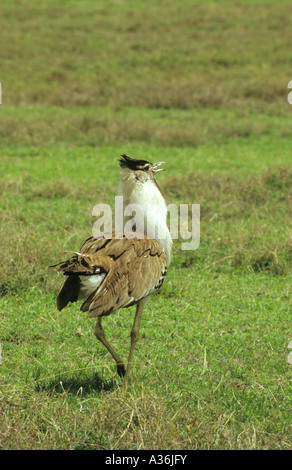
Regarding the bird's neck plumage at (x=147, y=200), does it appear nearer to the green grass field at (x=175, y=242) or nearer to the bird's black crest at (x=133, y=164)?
the bird's black crest at (x=133, y=164)

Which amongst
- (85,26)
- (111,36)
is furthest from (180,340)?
(85,26)

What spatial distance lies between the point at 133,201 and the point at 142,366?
56.0 inches

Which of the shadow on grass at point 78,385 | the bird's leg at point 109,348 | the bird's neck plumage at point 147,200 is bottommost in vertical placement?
the shadow on grass at point 78,385

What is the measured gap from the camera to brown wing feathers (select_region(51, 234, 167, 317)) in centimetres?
380

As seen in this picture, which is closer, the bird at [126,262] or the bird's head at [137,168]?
the bird at [126,262]

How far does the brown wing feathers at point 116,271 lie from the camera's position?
149 inches

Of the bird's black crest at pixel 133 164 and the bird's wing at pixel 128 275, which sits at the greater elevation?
the bird's black crest at pixel 133 164

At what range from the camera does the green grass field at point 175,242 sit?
3.84m

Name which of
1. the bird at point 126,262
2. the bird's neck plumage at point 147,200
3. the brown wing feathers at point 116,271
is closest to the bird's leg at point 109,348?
the bird at point 126,262

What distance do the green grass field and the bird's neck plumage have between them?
117 cm

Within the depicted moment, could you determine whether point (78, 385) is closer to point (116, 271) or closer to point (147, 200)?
point (116, 271)

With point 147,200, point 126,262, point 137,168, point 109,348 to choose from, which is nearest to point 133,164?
point 137,168

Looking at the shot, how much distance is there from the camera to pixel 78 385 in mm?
4355

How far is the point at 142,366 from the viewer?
4734mm
